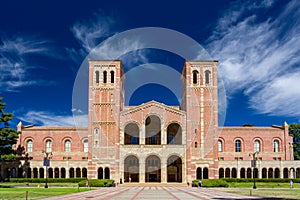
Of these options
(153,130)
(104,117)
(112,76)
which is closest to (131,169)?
(153,130)

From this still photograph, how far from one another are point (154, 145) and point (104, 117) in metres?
9.87

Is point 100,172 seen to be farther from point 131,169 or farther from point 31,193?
point 31,193

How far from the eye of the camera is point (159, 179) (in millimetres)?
69188

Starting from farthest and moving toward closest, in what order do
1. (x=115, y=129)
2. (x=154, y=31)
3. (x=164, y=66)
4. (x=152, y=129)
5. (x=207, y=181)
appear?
(x=152, y=129) → (x=115, y=129) → (x=207, y=181) → (x=164, y=66) → (x=154, y=31)

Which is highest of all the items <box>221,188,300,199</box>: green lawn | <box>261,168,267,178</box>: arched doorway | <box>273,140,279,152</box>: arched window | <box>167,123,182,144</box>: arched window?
<box>167,123,182,144</box>: arched window

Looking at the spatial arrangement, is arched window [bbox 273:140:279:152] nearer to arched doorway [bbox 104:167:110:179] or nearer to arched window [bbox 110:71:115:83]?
arched doorway [bbox 104:167:110:179]

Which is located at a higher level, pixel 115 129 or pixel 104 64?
pixel 104 64

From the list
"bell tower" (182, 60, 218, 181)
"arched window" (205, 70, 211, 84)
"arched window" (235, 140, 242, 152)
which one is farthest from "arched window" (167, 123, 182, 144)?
"arched window" (235, 140, 242, 152)

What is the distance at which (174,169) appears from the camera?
7044 cm

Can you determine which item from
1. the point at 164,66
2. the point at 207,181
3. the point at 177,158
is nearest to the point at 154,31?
the point at 164,66

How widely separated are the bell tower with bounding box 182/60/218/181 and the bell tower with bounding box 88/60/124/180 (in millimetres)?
12160

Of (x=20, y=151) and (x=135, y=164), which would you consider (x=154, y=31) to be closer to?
(x=135, y=164)

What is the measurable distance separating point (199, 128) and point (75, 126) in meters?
25.1

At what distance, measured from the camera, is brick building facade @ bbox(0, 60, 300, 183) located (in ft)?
214
